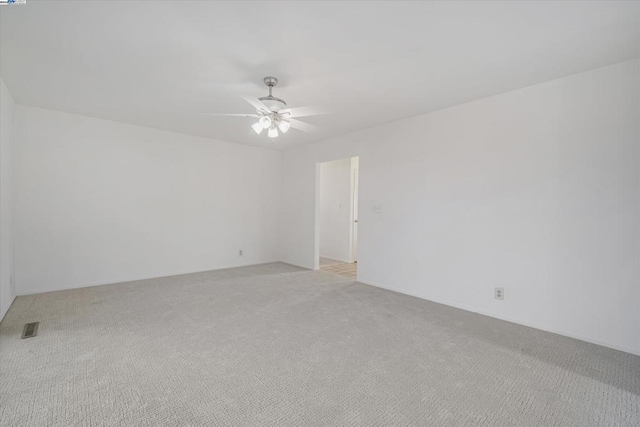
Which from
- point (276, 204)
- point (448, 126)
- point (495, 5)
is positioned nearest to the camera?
point (495, 5)

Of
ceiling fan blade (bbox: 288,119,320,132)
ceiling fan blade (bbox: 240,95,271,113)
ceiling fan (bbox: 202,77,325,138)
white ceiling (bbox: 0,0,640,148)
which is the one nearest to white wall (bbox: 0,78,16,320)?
white ceiling (bbox: 0,0,640,148)

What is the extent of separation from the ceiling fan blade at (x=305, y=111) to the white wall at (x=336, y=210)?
8.62 ft

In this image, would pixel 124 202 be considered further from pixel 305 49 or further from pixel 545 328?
pixel 545 328

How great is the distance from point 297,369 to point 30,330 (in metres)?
2.57

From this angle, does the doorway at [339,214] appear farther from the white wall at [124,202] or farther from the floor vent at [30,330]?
the floor vent at [30,330]

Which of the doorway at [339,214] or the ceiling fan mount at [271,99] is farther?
the doorway at [339,214]

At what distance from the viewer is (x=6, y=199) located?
10.3 feet

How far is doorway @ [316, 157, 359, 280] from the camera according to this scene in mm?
6297

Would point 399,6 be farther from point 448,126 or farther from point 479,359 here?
point 479,359

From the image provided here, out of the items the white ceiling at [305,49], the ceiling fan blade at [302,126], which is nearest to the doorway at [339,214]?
the ceiling fan blade at [302,126]

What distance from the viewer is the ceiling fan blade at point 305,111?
11.6ft

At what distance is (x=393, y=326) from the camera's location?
282cm

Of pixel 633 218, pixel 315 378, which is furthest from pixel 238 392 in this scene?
pixel 633 218

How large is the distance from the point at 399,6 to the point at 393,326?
8.69 ft
